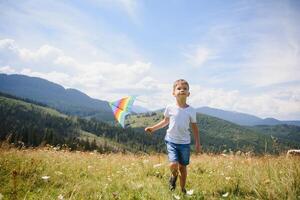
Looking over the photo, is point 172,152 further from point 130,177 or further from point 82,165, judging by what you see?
point 82,165

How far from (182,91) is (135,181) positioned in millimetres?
2322

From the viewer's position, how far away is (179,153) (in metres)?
6.11

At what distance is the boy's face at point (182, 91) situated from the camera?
Answer: 6.31 metres

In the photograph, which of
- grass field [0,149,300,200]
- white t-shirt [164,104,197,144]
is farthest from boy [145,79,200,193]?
grass field [0,149,300,200]

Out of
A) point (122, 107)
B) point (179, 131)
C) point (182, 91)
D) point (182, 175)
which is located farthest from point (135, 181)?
point (182, 91)

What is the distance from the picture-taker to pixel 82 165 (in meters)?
8.29

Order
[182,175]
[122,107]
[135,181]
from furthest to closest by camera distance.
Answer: [122,107] < [135,181] < [182,175]

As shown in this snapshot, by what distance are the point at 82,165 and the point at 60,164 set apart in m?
0.68

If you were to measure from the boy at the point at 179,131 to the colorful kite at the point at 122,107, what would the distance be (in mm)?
1126

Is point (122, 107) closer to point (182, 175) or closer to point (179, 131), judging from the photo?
point (179, 131)

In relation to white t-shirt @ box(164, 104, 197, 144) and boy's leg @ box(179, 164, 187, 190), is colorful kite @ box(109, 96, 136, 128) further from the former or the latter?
boy's leg @ box(179, 164, 187, 190)

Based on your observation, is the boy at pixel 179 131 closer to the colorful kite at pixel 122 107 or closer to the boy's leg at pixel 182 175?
the boy's leg at pixel 182 175

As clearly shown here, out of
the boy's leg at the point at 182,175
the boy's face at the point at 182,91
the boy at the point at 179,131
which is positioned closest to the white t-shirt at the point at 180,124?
the boy at the point at 179,131

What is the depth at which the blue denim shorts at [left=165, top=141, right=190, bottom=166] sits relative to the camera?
5980mm
